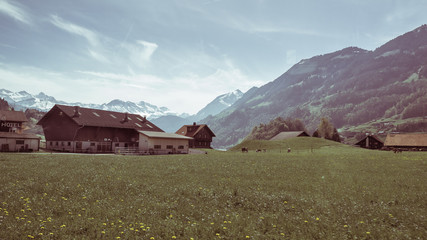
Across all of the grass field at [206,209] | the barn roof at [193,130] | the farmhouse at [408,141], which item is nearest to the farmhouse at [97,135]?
the barn roof at [193,130]

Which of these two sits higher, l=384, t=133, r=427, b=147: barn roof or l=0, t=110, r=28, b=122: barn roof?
l=0, t=110, r=28, b=122: barn roof

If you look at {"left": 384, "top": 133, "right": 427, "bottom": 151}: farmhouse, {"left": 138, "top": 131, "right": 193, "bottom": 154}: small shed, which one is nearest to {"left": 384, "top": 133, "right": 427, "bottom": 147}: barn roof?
{"left": 384, "top": 133, "right": 427, "bottom": 151}: farmhouse

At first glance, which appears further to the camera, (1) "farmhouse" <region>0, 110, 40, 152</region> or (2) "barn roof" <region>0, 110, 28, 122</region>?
(2) "barn roof" <region>0, 110, 28, 122</region>

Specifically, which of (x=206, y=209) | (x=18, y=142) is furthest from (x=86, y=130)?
(x=206, y=209)

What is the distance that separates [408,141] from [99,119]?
10420 centimetres

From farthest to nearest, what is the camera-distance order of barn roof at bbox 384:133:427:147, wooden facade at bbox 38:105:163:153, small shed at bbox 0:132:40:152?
barn roof at bbox 384:133:427:147
wooden facade at bbox 38:105:163:153
small shed at bbox 0:132:40:152

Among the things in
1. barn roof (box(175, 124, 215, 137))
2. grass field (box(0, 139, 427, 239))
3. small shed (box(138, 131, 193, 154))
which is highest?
barn roof (box(175, 124, 215, 137))

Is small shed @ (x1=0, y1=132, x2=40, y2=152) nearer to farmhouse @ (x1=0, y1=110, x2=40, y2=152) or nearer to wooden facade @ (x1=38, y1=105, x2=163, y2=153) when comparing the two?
farmhouse @ (x1=0, y1=110, x2=40, y2=152)

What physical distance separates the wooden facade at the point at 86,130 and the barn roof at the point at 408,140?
292 feet

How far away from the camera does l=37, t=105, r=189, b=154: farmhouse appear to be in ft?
245

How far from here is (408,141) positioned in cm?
9588

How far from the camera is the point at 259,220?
11812mm

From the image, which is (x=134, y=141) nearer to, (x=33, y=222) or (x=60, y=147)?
(x=60, y=147)

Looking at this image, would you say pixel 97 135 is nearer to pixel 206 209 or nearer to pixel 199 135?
pixel 199 135
